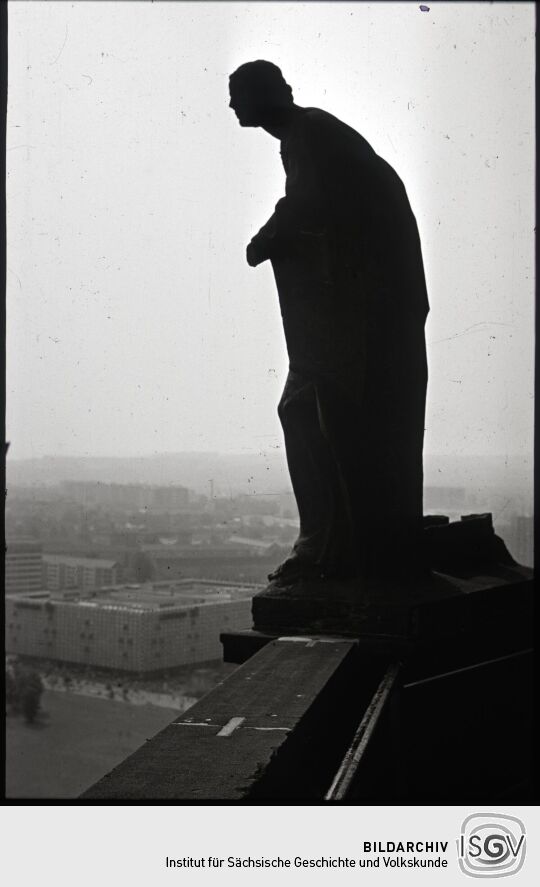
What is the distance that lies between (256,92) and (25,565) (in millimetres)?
1889

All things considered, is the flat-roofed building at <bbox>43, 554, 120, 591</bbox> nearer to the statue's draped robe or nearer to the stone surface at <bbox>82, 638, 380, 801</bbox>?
the statue's draped robe

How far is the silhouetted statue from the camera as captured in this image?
3389 mm

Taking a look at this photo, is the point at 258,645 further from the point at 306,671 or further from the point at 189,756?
the point at 189,756

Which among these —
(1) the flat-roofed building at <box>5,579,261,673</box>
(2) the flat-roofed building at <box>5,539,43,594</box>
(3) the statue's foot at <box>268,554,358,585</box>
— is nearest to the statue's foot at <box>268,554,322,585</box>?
(3) the statue's foot at <box>268,554,358,585</box>

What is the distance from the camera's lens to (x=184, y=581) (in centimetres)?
398

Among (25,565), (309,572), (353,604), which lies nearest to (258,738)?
(353,604)

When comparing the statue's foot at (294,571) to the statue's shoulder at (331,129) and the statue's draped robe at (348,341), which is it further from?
the statue's shoulder at (331,129)

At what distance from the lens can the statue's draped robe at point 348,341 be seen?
339 centimetres

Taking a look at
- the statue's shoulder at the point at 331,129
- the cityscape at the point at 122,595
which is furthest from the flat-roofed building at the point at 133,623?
the statue's shoulder at the point at 331,129

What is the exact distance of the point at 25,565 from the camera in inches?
149

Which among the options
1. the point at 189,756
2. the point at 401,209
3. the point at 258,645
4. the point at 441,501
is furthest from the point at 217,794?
the point at 441,501

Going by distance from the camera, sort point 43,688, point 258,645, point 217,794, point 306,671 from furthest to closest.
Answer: point 43,688 → point 258,645 → point 306,671 → point 217,794

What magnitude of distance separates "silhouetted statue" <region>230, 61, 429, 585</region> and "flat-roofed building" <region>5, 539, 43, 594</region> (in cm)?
93

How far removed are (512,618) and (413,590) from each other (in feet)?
2.23
